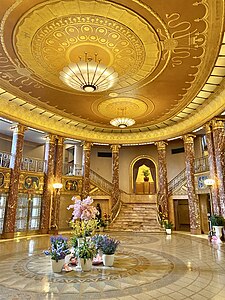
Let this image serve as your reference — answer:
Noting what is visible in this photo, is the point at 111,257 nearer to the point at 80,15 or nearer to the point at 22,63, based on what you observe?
the point at 80,15

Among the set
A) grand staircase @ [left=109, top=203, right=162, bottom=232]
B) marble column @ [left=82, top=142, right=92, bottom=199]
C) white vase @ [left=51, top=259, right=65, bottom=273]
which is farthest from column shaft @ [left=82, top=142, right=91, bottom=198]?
white vase @ [left=51, top=259, right=65, bottom=273]

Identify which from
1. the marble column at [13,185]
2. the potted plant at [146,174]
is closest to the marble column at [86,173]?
the marble column at [13,185]

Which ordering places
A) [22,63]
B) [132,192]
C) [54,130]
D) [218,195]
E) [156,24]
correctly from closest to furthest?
[156,24]
[22,63]
[218,195]
[54,130]
[132,192]

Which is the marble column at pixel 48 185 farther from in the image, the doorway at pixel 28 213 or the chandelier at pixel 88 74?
the chandelier at pixel 88 74

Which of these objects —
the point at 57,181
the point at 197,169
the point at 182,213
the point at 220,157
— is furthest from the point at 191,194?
the point at 57,181

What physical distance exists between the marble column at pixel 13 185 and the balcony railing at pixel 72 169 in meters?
5.14

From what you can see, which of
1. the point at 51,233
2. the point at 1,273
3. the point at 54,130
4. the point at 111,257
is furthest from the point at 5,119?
the point at 111,257

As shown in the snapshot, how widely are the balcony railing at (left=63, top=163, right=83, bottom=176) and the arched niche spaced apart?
14.7 ft

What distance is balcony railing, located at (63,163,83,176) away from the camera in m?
16.6

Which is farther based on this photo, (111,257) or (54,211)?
(54,211)

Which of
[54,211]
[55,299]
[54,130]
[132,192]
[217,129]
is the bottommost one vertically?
[55,299]

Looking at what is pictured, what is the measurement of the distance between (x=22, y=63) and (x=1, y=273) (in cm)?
643

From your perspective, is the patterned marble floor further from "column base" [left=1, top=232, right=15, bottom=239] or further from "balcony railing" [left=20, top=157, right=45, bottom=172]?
"balcony railing" [left=20, top=157, right=45, bottom=172]

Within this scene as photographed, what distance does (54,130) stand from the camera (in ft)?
45.2
